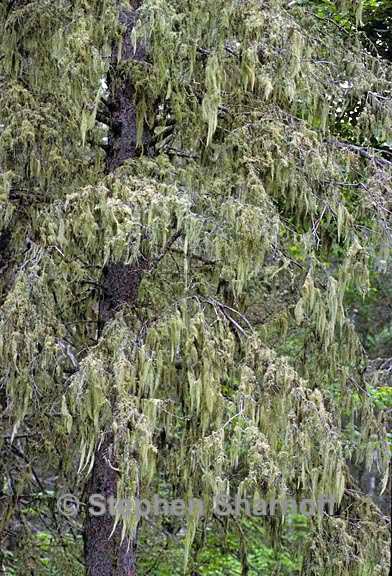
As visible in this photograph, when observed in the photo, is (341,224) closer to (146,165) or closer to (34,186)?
(146,165)

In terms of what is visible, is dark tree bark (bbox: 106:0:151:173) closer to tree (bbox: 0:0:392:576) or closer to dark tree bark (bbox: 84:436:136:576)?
tree (bbox: 0:0:392:576)

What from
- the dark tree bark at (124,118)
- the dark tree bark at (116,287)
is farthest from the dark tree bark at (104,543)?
the dark tree bark at (124,118)

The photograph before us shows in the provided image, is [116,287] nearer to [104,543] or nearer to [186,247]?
[186,247]

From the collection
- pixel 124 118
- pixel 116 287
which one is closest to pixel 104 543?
pixel 116 287

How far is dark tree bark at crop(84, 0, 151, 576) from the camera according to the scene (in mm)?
4965

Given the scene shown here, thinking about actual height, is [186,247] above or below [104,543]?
above

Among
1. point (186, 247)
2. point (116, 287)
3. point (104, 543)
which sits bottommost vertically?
point (104, 543)

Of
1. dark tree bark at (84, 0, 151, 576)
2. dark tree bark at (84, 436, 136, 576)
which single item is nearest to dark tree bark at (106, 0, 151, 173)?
dark tree bark at (84, 0, 151, 576)

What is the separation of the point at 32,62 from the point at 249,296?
255 centimetres

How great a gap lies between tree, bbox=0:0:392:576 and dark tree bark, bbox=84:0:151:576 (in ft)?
0.04

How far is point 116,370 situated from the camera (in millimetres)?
3924

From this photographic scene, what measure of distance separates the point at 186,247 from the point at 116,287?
1.26 meters

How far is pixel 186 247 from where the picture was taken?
13.0ft

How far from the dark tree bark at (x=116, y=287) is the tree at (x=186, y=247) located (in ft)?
0.04
